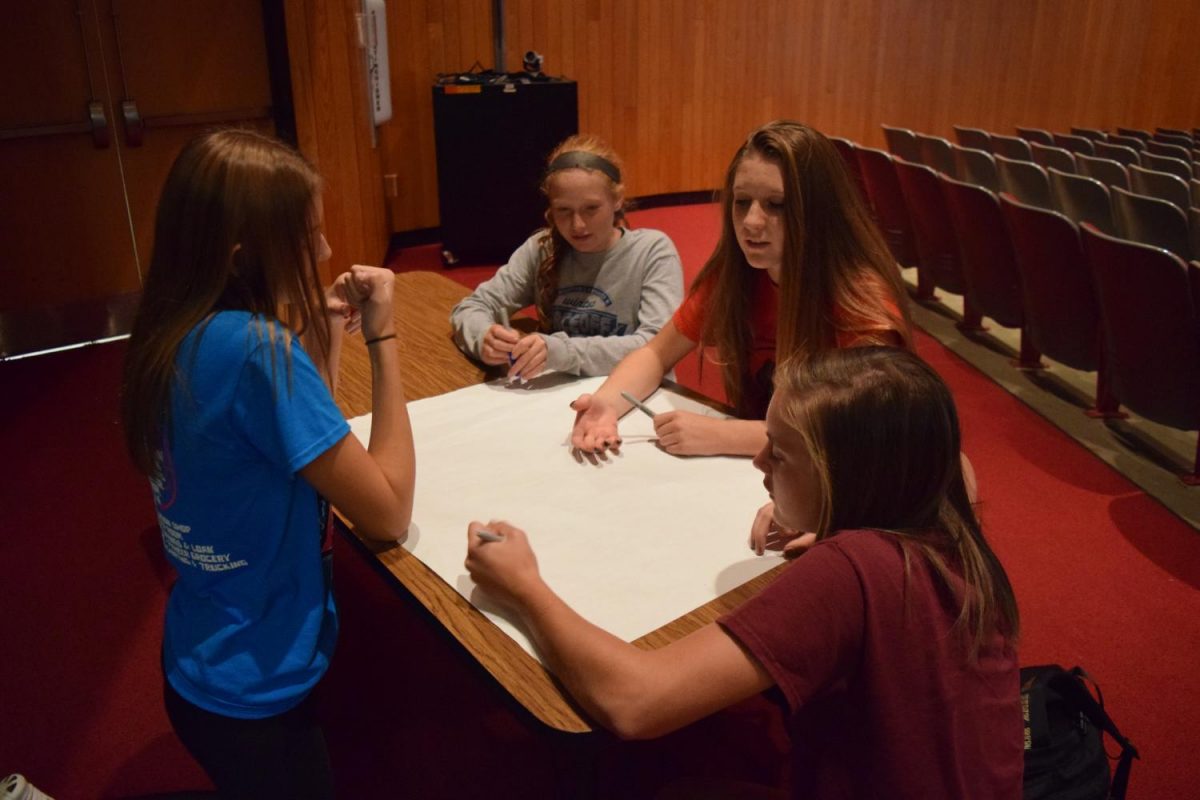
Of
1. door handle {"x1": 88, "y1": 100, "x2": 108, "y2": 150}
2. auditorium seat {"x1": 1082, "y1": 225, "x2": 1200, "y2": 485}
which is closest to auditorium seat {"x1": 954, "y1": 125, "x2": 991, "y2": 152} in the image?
auditorium seat {"x1": 1082, "y1": 225, "x2": 1200, "y2": 485}

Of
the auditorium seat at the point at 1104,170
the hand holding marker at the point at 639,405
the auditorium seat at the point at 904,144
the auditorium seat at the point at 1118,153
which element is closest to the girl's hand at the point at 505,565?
the hand holding marker at the point at 639,405

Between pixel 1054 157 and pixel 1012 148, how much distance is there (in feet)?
1.47

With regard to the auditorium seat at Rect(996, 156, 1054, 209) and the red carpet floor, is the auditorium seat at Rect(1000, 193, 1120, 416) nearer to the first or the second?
the red carpet floor

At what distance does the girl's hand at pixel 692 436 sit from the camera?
1513 mm

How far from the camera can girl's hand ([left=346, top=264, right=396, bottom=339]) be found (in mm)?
1365

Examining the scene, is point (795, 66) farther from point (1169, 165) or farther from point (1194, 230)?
point (1194, 230)

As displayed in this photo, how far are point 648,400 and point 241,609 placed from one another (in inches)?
32.4

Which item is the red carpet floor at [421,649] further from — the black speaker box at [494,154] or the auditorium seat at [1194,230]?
the black speaker box at [494,154]

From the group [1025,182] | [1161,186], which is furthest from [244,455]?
[1161,186]

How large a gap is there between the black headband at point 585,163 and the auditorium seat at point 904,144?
4076 millimetres

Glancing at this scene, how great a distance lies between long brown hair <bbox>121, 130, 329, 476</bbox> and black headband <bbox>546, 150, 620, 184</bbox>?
109 cm

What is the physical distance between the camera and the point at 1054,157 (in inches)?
211

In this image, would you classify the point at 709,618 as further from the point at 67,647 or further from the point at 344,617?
the point at 67,647

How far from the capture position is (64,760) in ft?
6.16
